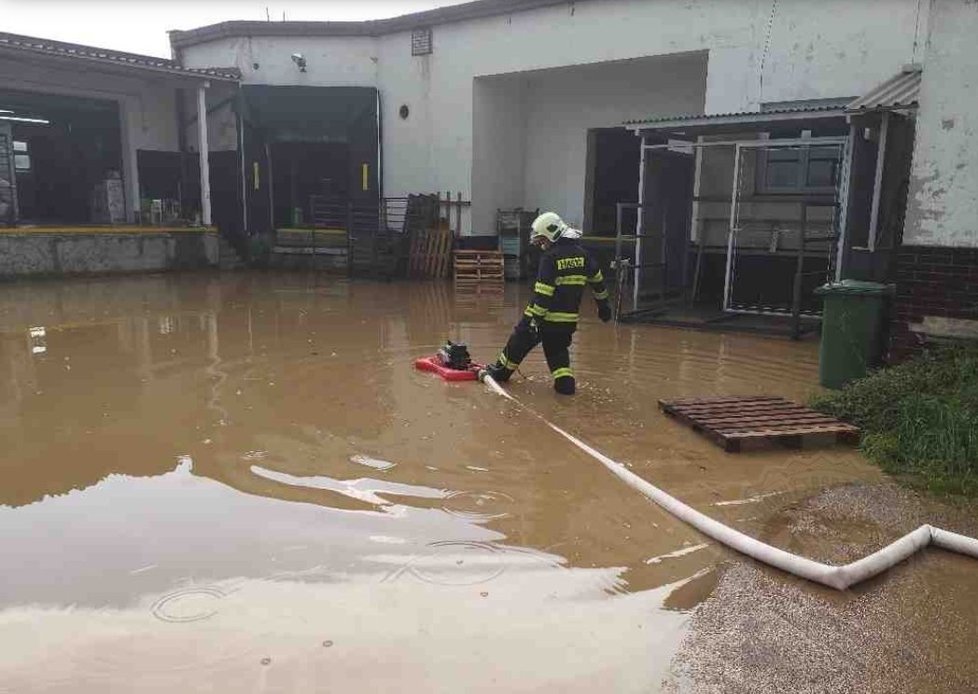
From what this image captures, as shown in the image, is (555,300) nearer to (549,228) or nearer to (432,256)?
(549,228)

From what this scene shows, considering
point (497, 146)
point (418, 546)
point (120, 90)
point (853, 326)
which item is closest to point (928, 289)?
point (853, 326)

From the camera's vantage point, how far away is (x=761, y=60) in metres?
12.1

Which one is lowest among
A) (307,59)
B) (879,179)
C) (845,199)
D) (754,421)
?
(754,421)

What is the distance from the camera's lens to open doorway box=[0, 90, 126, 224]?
17797mm

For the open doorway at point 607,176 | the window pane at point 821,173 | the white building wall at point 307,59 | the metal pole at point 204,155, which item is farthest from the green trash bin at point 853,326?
the metal pole at point 204,155

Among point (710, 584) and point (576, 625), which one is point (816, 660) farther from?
point (576, 625)

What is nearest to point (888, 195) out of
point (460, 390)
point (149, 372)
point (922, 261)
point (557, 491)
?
point (922, 261)

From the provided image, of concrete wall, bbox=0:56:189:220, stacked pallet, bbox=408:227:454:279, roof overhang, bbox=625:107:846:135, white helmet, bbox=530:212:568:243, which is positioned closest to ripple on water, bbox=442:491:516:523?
white helmet, bbox=530:212:568:243

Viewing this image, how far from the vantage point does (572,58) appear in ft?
47.4

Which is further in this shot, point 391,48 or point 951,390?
point 391,48

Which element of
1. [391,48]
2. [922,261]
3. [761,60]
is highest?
[391,48]

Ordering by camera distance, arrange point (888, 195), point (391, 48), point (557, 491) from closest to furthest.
Result: point (557, 491)
point (888, 195)
point (391, 48)

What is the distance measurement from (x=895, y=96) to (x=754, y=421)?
17.5 feet

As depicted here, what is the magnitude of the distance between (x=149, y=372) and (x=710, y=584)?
5623 mm
